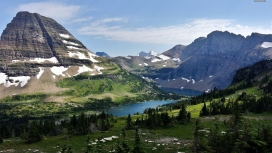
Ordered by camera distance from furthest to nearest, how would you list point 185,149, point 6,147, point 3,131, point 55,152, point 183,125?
point 3,131, point 183,125, point 6,147, point 55,152, point 185,149

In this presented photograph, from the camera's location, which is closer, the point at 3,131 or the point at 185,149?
the point at 185,149

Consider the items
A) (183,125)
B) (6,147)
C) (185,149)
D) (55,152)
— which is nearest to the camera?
(185,149)

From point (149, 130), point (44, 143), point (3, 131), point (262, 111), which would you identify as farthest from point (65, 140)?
point (262, 111)

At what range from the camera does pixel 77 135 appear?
107312mm

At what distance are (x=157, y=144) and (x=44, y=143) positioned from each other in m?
45.4

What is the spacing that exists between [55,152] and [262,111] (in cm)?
11733

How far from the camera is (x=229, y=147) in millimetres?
51844

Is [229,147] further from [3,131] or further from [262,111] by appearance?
→ [3,131]

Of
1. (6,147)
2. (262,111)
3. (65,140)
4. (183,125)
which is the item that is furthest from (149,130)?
(262,111)

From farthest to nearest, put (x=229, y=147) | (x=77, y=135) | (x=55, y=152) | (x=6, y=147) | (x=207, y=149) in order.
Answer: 1. (x=77, y=135)
2. (x=6, y=147)
3. (x=55, y=152)
4. (x=229, y=147)
5. (x=207, y=149)

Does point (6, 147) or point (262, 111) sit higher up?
point (262, 111)

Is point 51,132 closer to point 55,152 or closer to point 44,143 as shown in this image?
point 44,143

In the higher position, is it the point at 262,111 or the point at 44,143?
the point at 262,111

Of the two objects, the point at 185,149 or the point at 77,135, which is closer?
the point at 185,149
